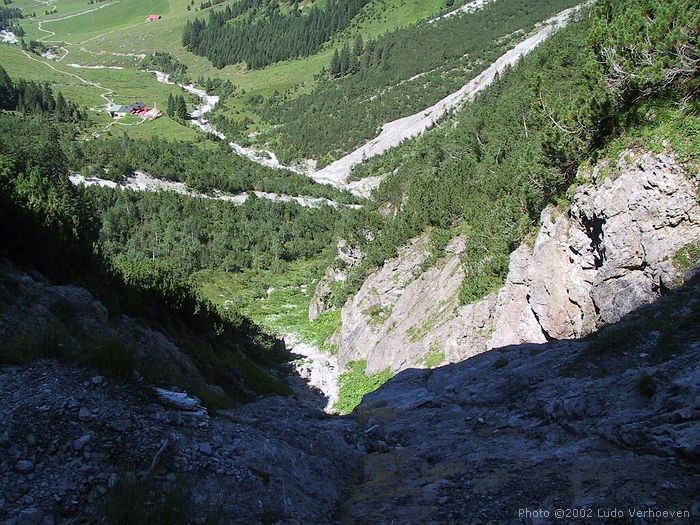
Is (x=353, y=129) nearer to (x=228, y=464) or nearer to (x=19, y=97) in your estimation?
(x=19, y=97)

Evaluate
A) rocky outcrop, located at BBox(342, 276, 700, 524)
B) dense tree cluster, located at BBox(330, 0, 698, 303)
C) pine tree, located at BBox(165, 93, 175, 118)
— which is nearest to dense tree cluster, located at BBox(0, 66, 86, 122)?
pine tree, located at BBox(165, 93, 175, 118)

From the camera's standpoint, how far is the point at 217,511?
6.00m

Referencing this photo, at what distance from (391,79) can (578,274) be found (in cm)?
12197

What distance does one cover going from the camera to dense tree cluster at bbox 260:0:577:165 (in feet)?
362

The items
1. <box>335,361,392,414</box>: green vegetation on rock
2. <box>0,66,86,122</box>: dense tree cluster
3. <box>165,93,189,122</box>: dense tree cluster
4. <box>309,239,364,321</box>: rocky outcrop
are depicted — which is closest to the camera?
<box>335,361,392,414</box>: green vegetation on rock

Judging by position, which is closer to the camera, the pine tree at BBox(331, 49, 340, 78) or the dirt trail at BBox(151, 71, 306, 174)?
the dirt trail at BBox(151, 71, 306, 174)

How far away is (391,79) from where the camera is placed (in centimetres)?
12769

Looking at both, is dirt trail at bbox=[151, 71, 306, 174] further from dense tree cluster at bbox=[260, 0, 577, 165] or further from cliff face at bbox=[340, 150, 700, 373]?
cliff face at bbox=[340, 150, 700, 373]

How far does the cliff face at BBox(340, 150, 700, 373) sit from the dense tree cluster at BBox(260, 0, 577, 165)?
3489 inches

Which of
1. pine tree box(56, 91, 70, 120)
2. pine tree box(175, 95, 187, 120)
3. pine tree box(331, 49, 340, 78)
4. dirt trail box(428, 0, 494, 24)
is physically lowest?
pine tree box(175, 95, 187, 120)

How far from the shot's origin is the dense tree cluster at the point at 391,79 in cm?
11019

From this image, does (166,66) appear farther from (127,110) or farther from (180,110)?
(180,110)

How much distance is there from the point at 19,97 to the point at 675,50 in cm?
14704

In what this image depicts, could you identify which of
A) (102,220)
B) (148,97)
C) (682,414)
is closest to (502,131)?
(682,414)
